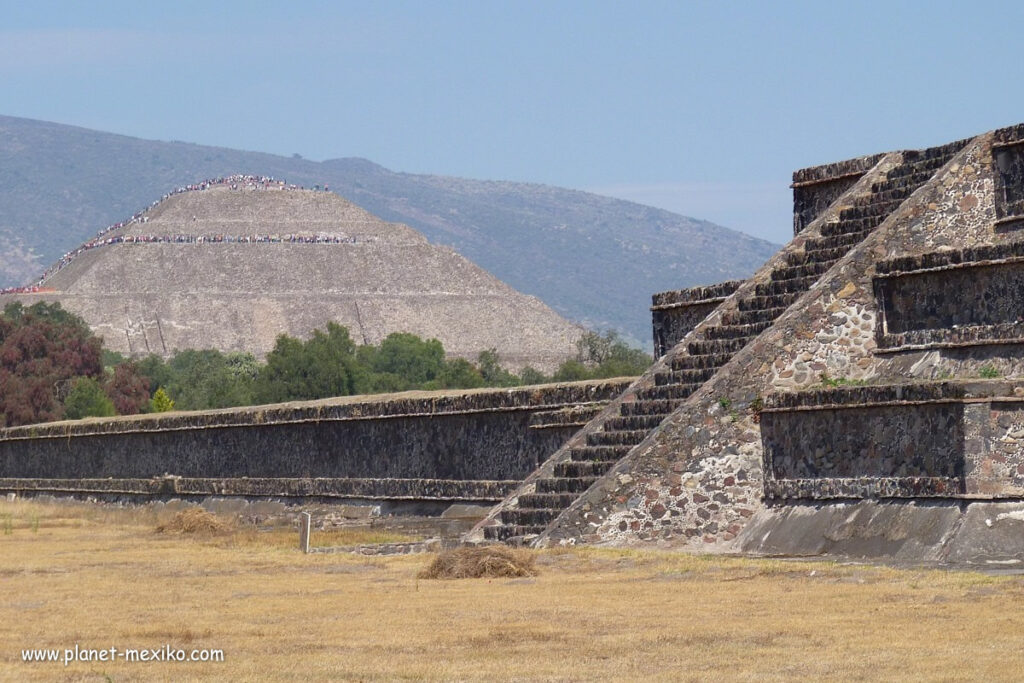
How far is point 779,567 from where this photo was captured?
15477 mm

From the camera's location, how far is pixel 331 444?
2934 cm

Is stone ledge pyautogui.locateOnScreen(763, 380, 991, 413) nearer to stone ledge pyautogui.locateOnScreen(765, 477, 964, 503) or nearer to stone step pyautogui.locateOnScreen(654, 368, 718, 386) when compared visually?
stone ledge pyautogui.locateOnScreen(765, 477, 964, 503)

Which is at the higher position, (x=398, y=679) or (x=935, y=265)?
(x=935, y=265)

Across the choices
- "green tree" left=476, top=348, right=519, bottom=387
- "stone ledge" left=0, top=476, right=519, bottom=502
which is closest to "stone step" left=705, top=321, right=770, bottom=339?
"stone ledge" left=0, top=476, right=519, bottom=502

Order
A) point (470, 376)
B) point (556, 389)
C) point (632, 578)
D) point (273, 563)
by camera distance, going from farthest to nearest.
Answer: point (470, 376), point (556, 389), point (273, 563), point (632, 578)

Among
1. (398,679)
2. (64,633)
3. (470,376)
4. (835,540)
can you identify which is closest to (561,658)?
(398,679)

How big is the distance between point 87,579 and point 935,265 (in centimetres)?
850

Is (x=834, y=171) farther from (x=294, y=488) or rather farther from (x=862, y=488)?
(x=294, y=488)

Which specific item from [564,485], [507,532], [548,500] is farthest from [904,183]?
[507,532]

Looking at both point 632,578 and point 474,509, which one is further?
point 474,509

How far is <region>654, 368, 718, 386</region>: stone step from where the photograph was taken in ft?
63.6

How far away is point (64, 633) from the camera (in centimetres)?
1262

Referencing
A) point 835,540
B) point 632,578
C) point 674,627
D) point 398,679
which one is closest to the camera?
point 398,679

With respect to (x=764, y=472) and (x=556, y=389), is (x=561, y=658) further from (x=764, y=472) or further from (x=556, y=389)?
(x=556, y=389)
